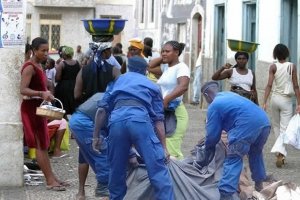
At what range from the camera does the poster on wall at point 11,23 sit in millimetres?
10172

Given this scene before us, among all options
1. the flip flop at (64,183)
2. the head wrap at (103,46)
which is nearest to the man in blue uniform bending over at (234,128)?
the head wrap at (103,46)

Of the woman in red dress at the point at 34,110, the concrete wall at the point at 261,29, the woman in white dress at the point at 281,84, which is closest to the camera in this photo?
the woman in red dress at the point at 34,110

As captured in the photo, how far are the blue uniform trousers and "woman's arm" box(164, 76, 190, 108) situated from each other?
5.78 ft

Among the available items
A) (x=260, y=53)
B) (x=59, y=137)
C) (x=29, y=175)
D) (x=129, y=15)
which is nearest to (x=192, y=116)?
(x=260, y=53)

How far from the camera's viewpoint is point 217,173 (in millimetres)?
8672

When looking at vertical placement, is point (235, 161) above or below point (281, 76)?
below

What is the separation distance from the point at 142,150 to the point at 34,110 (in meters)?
2.83

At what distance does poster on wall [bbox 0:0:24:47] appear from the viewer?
10172 mm

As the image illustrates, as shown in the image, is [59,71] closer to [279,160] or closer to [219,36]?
[279,160]

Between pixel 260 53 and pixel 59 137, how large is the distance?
25.4 feet

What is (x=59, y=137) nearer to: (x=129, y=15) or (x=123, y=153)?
(x=123, y=153)

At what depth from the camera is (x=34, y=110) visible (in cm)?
1018

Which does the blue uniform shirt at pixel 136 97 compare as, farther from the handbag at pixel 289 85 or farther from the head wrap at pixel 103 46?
the handbag at pixel 289 85

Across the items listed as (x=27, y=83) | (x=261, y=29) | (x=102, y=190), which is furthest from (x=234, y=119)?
(x=261, y=29)
